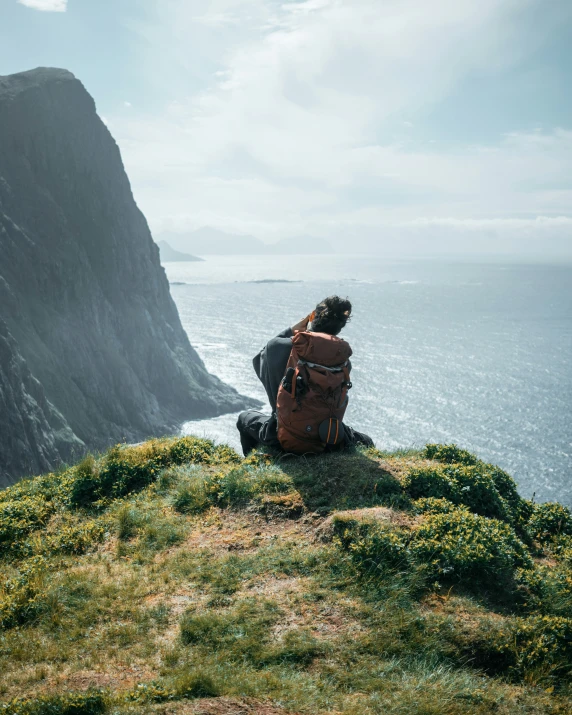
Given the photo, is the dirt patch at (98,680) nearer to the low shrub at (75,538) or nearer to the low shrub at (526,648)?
the low shrub at (75,538)

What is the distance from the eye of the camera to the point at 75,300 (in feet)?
318

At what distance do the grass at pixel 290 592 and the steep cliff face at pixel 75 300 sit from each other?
6035 cm

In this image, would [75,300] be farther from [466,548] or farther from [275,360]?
[466,548]

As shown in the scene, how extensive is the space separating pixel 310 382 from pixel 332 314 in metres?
1.30

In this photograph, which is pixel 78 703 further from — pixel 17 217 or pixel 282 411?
pixel 17 217

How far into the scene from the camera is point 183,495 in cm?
894

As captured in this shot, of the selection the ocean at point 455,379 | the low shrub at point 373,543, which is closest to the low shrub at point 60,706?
the low shrub at point 373,543

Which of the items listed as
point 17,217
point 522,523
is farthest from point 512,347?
point 522,523

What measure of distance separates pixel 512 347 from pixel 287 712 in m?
144

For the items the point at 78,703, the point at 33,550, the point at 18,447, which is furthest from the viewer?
the point at 18,447

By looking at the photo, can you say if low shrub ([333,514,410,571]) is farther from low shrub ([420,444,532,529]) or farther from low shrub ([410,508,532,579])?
low shrub ([420,444,532,529])

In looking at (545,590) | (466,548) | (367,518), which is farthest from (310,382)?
(545,590)

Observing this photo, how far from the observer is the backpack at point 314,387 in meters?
8.69

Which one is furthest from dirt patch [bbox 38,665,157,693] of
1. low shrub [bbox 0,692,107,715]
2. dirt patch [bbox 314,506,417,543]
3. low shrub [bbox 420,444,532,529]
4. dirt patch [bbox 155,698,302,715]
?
low shrub [bbox 420,444,532,529]
